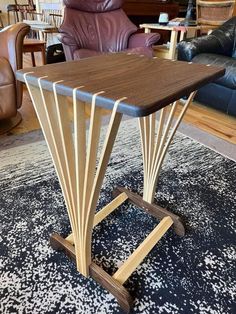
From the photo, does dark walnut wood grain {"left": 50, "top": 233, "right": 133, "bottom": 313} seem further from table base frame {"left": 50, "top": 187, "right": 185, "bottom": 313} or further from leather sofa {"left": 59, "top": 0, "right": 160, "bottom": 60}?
leather sofa {"left": 59, "top": 0, "right": 160, "bottom": 60}

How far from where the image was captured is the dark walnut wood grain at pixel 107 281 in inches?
32.9

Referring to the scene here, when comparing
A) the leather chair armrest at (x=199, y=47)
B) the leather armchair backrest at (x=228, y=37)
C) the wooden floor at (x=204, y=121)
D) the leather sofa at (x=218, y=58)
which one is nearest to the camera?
the wooden floor at (x=204, y=121)

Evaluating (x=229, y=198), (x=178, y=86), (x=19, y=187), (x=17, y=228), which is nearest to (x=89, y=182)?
(x=178, y=86)

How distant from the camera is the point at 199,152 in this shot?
1774 millimetres

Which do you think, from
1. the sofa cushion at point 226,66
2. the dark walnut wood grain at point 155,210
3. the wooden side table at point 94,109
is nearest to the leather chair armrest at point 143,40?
the sofa cushion at point 226,66

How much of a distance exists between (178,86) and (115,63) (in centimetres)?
33

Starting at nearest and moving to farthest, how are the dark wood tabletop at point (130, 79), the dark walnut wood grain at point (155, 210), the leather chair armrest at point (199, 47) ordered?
the dark wood tabletop at point (130, 79) → the dark walnut wood grain at point (155, 210) → the leather chair armrest at point (199, 47)

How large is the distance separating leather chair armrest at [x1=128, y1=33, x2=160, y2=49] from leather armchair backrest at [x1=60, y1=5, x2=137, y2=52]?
0.23 feet

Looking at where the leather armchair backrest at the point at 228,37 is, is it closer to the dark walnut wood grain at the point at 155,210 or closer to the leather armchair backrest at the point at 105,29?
the leather armchair backrest at the point at 105,29

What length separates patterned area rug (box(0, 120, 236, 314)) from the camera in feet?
2.90

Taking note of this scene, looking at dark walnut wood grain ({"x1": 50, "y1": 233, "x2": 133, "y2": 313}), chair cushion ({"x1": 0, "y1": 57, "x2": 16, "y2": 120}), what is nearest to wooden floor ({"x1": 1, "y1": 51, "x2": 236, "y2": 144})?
chair cushion ({"x1": 0, "y1": 57, "x2": 16, "y2": 120})

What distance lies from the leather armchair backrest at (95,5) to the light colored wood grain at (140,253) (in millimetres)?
2505

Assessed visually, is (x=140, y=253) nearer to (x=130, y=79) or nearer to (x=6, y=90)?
(x=130, y=79)

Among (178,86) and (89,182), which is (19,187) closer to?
(89,182)
